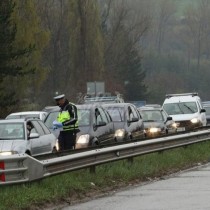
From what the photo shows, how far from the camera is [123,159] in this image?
50.5ft

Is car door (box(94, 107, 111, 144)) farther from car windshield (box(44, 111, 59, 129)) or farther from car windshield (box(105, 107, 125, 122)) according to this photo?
car windshield (box(105, 107, 125, 122))

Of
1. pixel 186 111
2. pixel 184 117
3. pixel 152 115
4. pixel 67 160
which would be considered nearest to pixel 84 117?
pixel 67 160

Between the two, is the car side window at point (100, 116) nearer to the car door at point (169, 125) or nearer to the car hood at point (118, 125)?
the car hood at point (118, 125)

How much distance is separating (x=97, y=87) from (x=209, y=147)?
35.0m

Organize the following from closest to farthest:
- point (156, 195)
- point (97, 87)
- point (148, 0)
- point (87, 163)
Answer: point (156, 195) < point (87, 163) < point (97, 87) < point (148, 0)

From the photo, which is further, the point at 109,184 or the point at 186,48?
the point at 186,48

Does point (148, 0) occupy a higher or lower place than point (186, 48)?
higher

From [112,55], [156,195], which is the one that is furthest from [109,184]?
[112,55]

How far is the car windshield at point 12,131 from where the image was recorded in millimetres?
16484

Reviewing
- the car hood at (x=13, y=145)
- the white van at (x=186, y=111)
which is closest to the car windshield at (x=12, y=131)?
the car hood at (x=13, y=145)

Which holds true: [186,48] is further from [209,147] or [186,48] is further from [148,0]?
[209,147]

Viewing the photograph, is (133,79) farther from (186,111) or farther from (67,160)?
(67,160)

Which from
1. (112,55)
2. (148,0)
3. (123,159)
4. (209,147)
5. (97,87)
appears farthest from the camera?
(148,0)

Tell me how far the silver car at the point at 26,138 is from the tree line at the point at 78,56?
25.8 meters
